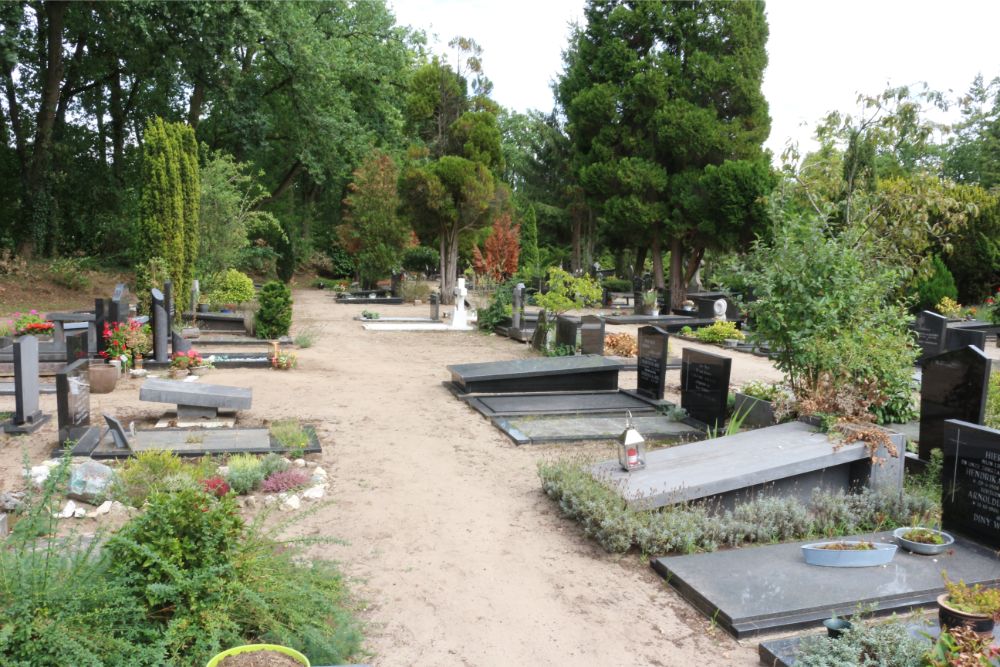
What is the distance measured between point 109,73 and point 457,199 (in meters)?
15.5

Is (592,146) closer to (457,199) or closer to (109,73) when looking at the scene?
(457,199)

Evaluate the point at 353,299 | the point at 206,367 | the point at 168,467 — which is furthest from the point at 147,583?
the point at 353,299

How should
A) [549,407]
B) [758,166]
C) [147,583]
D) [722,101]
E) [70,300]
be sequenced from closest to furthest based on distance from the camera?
[147,583] → [549,407] → [70,300] → [758,166] → [722,101]

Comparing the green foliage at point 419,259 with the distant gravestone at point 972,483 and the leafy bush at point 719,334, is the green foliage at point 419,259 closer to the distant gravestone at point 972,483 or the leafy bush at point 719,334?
the leafy bush at point 719,334

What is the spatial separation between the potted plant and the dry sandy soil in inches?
37.8

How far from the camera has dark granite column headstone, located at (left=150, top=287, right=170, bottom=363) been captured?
1217 cm

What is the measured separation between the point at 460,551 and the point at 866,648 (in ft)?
8.55

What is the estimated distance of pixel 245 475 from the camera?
21.3ft

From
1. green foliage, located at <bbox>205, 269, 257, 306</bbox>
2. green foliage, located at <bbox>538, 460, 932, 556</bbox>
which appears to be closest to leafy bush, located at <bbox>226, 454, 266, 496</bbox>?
green foliage, located at <bbox>538, 460, 932, 556</bbox>

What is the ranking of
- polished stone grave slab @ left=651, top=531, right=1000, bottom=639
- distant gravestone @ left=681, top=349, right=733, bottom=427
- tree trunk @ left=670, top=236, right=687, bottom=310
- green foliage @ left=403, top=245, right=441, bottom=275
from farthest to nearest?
green foliage @ left=403, top=245, right=441, bottom=275
tree trunk @ left=670, top=236, right=687, bottom=310
distant gravestone @ left=681, top=349, right=733, bottom=427
polished stone grave slab @ left=651, top=531, right=1000, bottom=639

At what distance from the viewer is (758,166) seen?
85.7 feet

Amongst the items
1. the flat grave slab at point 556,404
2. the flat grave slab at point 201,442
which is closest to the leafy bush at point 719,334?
the flat grave slab at point 556,404

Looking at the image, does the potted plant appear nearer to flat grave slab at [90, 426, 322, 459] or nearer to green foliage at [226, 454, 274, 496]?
green foliage at [226, 454, 274, 496]

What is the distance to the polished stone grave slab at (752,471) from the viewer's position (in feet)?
19.1
